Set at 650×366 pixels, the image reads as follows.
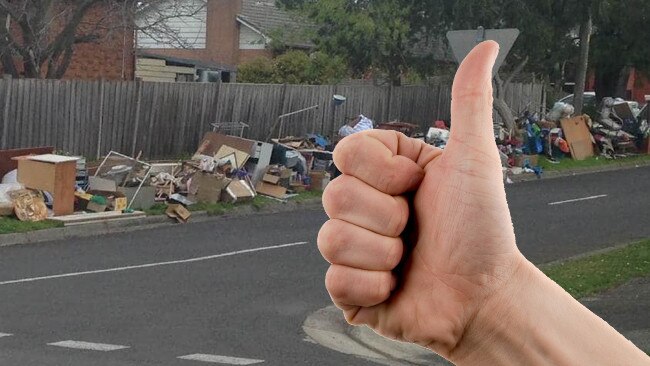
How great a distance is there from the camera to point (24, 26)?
20703 mm

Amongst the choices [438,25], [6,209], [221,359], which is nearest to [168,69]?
A: [438,25]

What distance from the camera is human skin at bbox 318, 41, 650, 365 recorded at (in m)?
1.89

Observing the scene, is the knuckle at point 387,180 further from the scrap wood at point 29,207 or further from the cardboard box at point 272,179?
the cardboard box at point 272,179

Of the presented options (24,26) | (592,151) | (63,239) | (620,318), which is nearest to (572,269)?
A: (620,318)

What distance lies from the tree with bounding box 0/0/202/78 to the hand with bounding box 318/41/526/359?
19302 mm

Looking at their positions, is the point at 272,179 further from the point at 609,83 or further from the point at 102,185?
the point at 609,83

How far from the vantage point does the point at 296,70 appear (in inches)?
1268

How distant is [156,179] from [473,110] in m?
17.0

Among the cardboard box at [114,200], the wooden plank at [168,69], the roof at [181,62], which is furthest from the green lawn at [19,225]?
the roof at [181,62]

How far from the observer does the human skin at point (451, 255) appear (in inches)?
74.2

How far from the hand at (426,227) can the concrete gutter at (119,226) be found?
13.2 m

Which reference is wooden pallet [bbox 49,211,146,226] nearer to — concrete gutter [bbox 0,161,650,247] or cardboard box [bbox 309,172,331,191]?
concrete gutter [bbox 0,161,650,247]

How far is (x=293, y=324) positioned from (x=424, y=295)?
776cm

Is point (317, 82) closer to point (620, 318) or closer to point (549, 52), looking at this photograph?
point (549, 52)
